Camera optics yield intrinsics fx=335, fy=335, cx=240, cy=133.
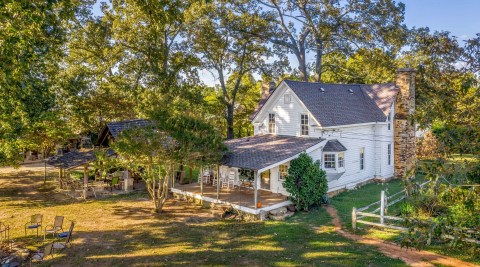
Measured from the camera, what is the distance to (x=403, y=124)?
26.8 metres

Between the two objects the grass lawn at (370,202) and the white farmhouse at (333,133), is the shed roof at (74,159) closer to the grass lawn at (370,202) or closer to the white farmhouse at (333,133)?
the white farmhouse at (333,133)

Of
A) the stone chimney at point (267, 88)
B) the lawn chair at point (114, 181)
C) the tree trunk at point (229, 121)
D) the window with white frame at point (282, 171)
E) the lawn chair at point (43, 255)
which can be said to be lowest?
the lawn chair at point (43, 255)

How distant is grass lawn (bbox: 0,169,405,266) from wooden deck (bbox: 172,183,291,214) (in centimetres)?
85

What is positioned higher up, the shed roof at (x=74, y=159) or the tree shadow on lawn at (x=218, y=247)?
the shed roof at (x=74, y=159)

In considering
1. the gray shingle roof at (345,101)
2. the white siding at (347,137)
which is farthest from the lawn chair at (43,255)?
the gray shingle roof at (345,101)

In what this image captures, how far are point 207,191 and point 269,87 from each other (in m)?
14.2

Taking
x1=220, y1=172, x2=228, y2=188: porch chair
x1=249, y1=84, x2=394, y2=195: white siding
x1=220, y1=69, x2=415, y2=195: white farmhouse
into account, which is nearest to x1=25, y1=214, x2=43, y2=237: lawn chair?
x1=220, y1=69, x2=415, y2=195: white farmhouse

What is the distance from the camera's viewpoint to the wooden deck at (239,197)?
1800 centimetres

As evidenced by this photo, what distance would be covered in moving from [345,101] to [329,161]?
6.52m

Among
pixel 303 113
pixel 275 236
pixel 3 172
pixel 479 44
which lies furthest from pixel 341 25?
pixel 3 172

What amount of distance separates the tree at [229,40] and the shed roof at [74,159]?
15514mm

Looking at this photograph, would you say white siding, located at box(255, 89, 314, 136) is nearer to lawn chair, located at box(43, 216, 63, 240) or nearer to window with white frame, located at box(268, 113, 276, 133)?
window with white frame, located at box(268, 113, 276, 133)

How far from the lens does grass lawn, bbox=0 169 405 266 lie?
12.4 metres

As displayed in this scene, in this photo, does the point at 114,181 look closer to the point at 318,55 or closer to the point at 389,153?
the point at 389,153
